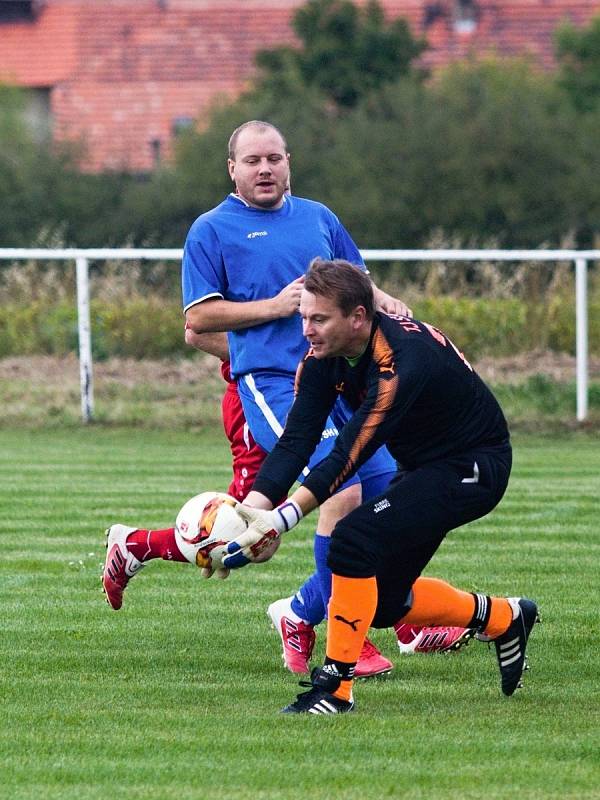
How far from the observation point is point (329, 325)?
5.87 meters

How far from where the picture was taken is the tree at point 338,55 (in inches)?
1620

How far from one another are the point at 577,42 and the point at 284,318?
40253 millimetres

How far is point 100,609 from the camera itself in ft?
26.6

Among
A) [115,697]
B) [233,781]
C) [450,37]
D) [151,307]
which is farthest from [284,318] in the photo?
[450,37]

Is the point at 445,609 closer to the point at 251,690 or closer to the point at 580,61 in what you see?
the point at 251,690

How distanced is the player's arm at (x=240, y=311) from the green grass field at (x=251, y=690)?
1.37 m

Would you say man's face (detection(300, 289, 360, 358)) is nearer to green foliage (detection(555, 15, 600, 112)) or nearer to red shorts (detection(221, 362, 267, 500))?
red shorts (detection(221, 362, 267, 500))

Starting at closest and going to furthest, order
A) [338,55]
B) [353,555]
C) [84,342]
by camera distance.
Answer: [353,555] < [84,342] < [338,55]

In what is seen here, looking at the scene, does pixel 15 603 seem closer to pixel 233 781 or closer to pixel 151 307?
pixel 233 781

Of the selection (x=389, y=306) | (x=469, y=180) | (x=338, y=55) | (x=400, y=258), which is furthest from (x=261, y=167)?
(x=338, y=55)

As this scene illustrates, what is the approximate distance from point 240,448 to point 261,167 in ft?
4.05

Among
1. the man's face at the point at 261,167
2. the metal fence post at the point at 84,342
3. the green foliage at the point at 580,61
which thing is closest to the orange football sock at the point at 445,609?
the man's face at the point at 261,167

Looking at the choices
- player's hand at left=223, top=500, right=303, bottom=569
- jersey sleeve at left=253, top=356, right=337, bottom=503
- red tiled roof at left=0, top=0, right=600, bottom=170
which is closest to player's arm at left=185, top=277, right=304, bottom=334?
jersey sleeve at left=253, top=356, right=337, bottom=503

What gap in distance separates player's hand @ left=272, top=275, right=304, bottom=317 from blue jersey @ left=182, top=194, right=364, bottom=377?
0.59 feet
